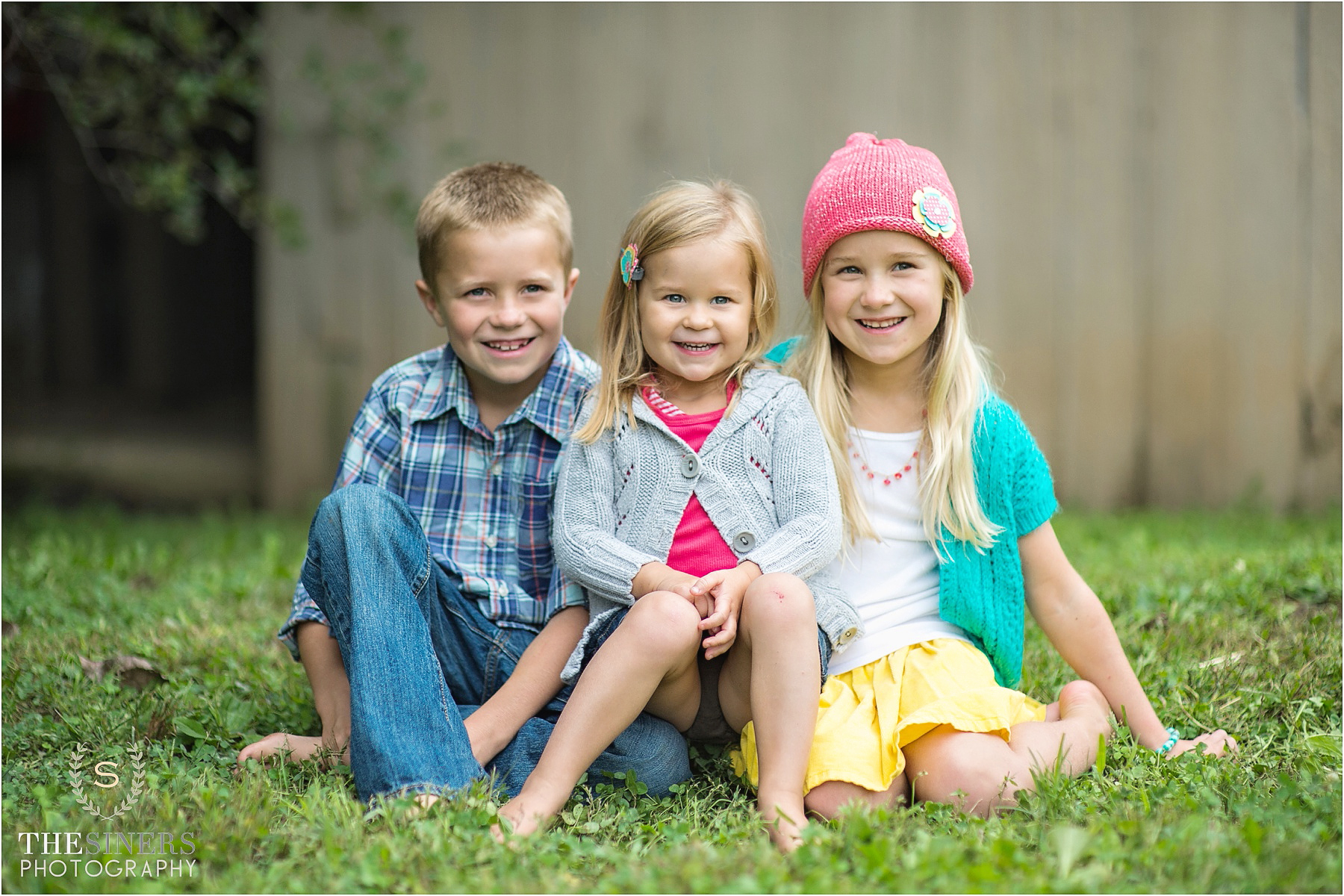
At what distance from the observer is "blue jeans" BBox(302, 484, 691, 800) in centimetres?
183

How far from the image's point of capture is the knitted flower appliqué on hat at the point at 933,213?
2.14m

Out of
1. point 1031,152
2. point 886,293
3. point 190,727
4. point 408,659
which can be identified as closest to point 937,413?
point 886,293

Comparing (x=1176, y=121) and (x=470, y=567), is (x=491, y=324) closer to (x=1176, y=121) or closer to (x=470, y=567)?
(x=470, y=567)

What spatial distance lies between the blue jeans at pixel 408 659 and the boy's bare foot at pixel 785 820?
0.28m

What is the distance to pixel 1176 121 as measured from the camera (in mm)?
4625

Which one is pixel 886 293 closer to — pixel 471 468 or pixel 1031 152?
pixel 471 468

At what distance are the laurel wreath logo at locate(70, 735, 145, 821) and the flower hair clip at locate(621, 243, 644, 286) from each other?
122 cm

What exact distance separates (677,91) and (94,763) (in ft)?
11.6

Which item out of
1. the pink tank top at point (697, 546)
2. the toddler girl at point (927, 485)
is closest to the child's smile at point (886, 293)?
the toddler girl at point (927, 485)

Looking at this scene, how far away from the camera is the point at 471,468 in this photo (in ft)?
7.54

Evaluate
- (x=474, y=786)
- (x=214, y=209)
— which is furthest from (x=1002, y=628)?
(x=214, y=209)

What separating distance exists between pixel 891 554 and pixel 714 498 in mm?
401

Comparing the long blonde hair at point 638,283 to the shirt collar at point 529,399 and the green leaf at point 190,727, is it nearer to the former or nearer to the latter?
the shirt collar at point 529,399

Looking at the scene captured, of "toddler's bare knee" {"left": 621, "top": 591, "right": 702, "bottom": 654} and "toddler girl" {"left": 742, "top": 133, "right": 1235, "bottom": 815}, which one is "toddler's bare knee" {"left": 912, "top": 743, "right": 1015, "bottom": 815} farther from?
"toddler's bare knee" {"left": 621, "top": 591, "right": 702, "bottom": 654}
